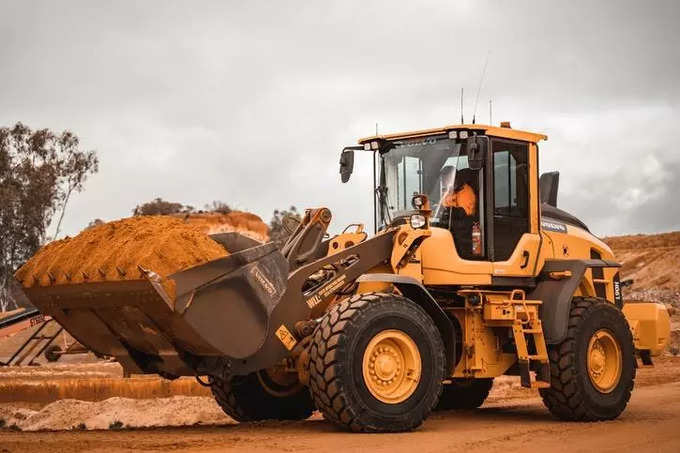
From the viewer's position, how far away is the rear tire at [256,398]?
1319cm

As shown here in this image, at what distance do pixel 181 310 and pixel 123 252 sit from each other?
37.4 inches

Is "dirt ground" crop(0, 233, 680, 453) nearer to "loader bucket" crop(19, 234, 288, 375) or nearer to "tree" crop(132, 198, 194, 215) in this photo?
"loader bucket" crop(19, 234, 288, 375)

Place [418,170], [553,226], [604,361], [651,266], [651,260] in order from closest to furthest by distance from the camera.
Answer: [418,170] < [604,361] < [553,226] < [651,266] < [651,260]

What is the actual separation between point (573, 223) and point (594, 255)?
0.53 metres

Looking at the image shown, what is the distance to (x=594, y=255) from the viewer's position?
15195mm

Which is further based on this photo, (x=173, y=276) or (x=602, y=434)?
(x=602, y=434)

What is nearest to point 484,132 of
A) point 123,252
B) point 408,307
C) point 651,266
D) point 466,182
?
point 466,182

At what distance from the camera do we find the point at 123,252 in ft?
35.0

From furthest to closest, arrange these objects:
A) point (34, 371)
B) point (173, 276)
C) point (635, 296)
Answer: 1. point (635, 296)
2. point (34, 371)
3. point (173, 276)

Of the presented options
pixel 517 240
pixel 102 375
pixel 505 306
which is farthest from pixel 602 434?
pixel 102 375

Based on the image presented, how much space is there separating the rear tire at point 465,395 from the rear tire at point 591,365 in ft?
6.36

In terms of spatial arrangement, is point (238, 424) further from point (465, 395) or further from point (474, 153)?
point (474, 153)

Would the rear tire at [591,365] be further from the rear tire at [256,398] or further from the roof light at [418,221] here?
the rear tire at [256,398]

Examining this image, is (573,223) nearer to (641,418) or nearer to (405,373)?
(641,418)
